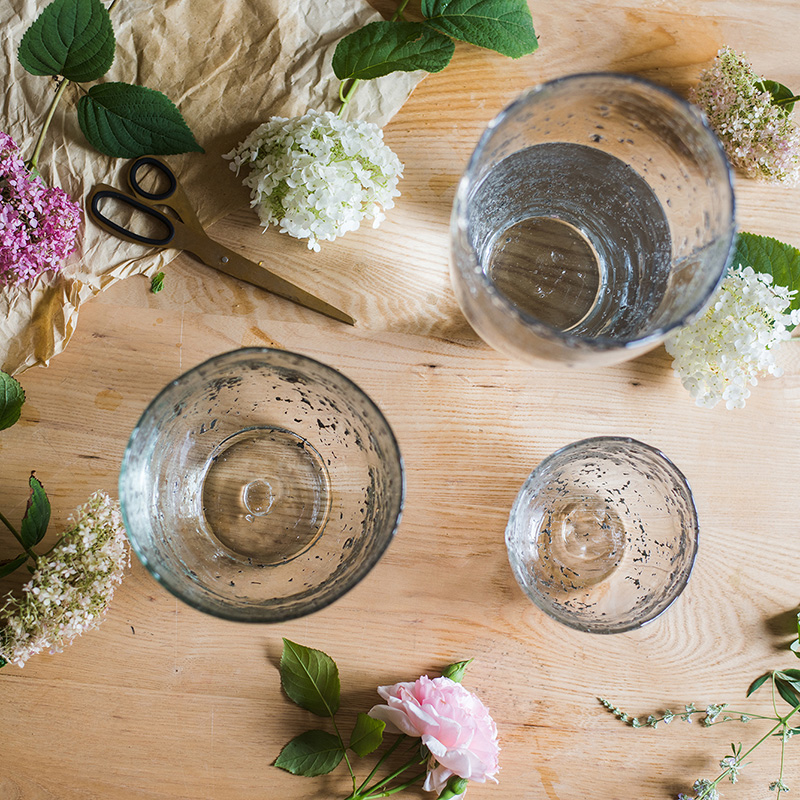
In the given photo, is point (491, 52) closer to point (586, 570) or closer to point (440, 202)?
point (440, 202)

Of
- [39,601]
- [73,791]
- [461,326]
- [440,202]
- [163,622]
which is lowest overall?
[73,791]

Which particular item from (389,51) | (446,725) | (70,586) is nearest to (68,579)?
(70,586)

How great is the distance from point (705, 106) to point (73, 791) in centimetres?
115

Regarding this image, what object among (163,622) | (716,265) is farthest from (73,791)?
(716,265)

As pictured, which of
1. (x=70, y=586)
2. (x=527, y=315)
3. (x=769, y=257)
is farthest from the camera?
(x=769, y=257)

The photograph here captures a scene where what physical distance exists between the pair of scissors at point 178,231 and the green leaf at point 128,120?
0.02 m

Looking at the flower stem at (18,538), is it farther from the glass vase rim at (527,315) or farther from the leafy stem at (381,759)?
the glass vase rim at (527,315)

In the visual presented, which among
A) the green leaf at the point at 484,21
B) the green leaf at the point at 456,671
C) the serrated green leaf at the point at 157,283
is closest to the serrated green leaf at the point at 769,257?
the green leaf at the point at 484,21

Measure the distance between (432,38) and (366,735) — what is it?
2.76ft

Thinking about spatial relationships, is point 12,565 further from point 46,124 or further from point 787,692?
point 787,692

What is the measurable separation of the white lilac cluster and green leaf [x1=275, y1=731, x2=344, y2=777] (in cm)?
89

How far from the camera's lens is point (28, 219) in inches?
29.6

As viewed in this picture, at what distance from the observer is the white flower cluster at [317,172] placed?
2.47 ft

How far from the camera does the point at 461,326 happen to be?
0.86m
